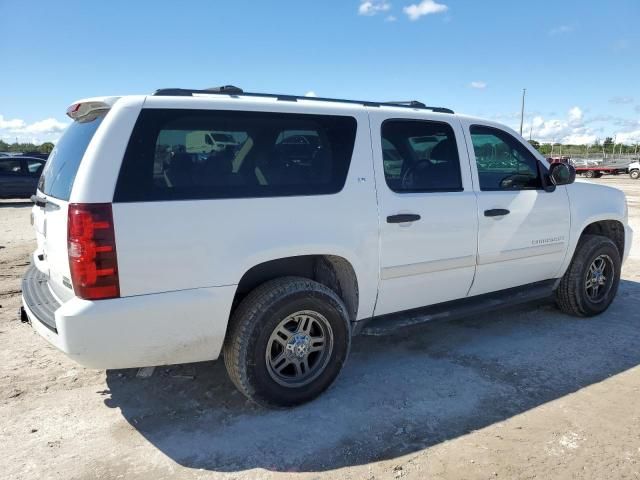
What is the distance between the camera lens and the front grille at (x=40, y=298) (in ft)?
9.50

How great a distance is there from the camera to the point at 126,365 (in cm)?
289

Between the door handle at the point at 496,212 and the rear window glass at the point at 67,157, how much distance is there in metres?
2.87

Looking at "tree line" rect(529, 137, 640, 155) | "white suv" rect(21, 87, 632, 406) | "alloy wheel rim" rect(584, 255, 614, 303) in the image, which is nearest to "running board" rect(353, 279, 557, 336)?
"white suv" rect(21, 87, 632, 406)

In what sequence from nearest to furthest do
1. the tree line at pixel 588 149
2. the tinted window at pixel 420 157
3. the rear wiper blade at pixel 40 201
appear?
the rear wiper blade at pixel 40 201, the tinted window at pixel 420 157, the tree line at pixel 588 149

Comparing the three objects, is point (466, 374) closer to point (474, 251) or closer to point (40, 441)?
point (474, 251)

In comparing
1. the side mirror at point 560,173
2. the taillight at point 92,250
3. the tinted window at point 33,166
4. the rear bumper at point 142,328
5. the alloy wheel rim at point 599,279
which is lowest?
the alloy wheel rim at point 599,279

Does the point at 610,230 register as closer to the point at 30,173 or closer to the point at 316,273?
the point at 316,273

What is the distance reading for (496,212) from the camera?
4148mm

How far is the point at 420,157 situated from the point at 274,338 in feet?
5.88

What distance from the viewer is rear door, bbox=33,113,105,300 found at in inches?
112

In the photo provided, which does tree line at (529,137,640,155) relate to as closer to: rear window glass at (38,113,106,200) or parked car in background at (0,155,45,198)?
parked car in background at (0,155,45,198)

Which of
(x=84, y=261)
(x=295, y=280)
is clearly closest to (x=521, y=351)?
(x=295, y=280)

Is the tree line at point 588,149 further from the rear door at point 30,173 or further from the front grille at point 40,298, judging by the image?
the front grille at point 40,298

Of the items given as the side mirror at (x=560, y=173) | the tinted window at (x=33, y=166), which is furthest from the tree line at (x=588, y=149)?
the side mirror at (x=560, y=173)
